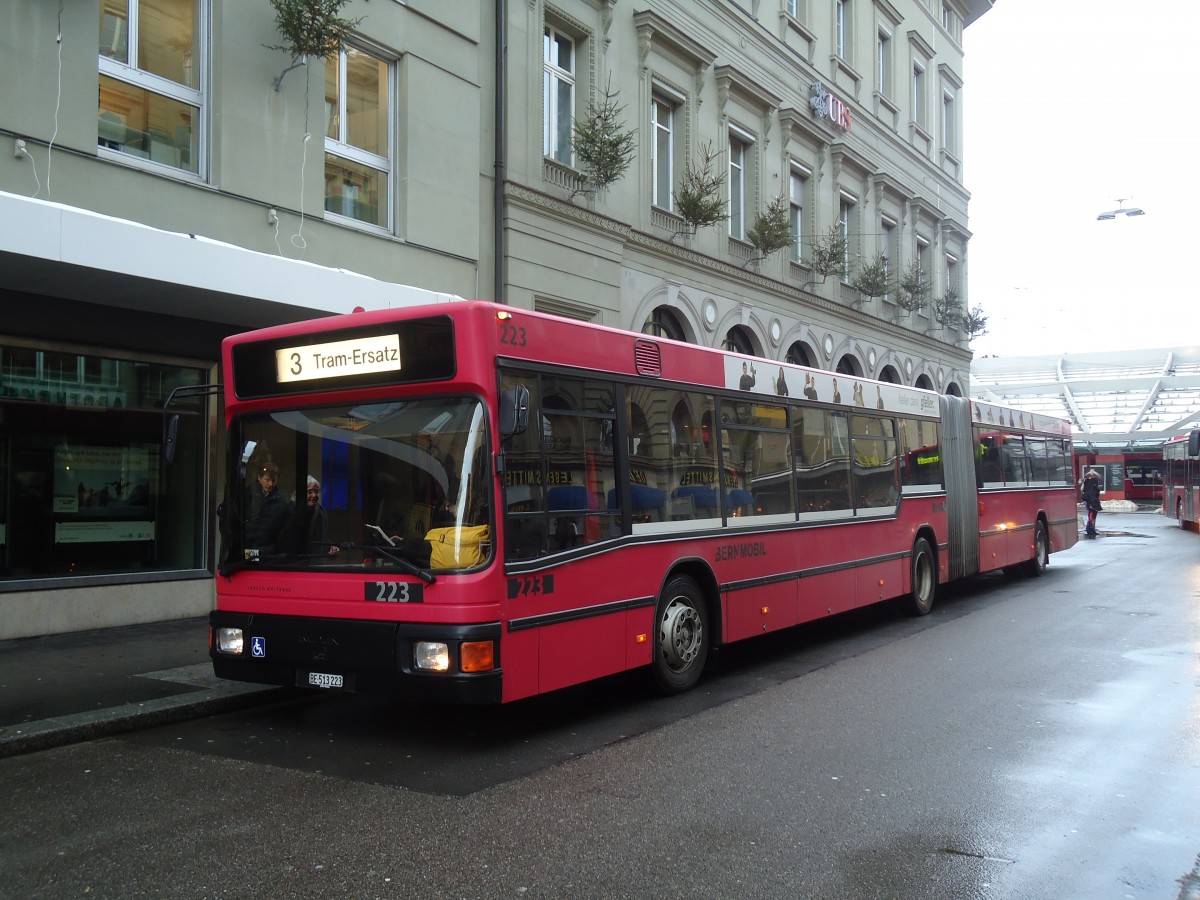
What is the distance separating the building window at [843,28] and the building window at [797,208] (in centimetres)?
402

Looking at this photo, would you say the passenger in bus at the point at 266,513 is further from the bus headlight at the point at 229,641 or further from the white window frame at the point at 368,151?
the white window frame at the point at 368,151

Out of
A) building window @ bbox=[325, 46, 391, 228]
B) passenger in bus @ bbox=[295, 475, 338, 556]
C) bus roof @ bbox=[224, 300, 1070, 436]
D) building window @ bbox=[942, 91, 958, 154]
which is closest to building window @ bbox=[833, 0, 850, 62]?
building window @ bbox=[942, 91, 958, 154]

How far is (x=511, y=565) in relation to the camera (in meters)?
6.71

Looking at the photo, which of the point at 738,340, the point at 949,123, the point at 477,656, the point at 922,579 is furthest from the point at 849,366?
the point at 477,656

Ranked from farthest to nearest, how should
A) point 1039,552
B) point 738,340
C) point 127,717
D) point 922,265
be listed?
point 922,265
point 738,340
point 1039,552
point 127,717

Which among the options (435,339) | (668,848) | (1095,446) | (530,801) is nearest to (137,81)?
(435,339)

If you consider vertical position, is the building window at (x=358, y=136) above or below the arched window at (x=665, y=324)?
above

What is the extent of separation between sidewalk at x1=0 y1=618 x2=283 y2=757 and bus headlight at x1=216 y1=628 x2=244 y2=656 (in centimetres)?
78

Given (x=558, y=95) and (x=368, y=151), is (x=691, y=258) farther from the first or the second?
(x=368, y=151)

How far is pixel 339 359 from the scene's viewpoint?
7078mm

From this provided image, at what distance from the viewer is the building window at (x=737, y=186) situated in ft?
72.7

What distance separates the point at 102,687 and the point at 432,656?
3435 mm

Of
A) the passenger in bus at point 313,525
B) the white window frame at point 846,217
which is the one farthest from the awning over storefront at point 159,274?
the white window frame at point 846,217

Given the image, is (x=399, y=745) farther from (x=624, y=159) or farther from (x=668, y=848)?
Answer: (x=624, y=159)
